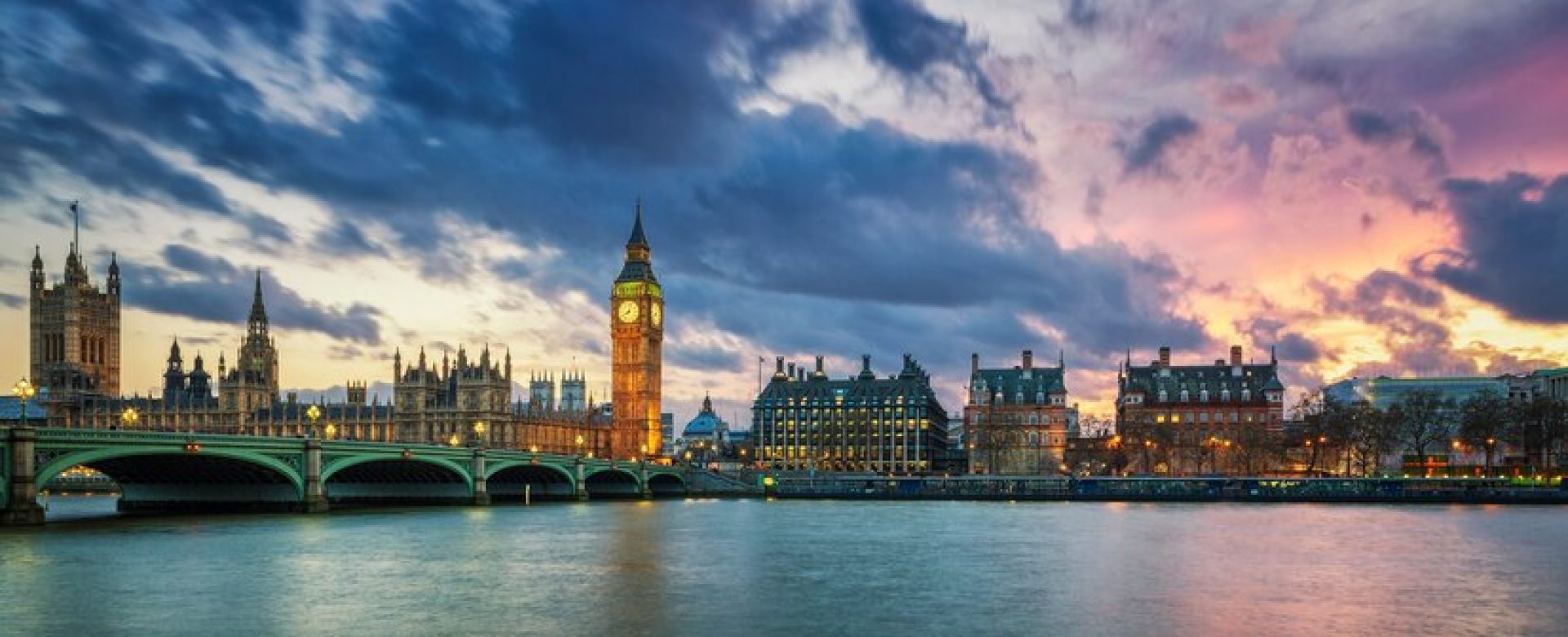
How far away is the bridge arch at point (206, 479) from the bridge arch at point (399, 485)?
52.3 feet

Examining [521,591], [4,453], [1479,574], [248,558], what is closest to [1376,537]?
[1479,574]

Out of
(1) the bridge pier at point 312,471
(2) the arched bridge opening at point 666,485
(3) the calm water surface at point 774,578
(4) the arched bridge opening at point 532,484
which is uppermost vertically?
(1) the bridge pier at point 312,471

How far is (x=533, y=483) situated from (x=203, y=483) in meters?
52.3

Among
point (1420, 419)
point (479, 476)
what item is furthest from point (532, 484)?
point (1420, 419)

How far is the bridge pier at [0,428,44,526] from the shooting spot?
226ft

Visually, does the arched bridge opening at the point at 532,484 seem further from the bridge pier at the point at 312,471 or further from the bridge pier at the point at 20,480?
the bridge pier at the point at 20,480

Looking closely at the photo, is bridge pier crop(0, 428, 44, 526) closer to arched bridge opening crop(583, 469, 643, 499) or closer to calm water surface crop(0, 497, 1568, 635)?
calm water surface crop(0, 497, 1568, 635)

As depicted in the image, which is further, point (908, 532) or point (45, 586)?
point (908, 532)

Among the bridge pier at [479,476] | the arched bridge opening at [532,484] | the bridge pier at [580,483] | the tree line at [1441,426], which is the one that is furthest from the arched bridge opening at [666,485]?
the tree line at [1441,426]

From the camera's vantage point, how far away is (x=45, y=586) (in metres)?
47.6

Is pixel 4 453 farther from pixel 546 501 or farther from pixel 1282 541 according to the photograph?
pixel 546 501

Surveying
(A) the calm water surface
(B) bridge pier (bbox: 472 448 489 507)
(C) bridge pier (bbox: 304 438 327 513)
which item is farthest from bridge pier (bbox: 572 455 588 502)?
(A) the calm water surface

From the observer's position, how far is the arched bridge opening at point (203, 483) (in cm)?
9169

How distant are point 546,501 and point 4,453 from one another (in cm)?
7905
